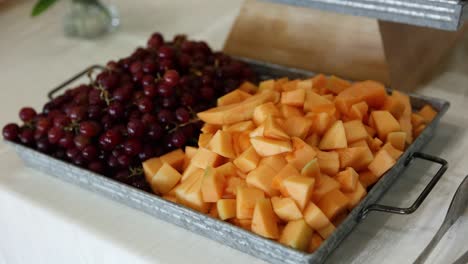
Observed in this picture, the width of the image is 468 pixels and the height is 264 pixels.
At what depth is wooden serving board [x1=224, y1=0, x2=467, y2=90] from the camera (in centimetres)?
87

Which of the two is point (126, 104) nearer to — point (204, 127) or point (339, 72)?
point (204, 127)

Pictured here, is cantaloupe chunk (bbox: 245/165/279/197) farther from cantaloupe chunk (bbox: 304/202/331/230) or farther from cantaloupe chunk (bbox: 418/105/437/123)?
cantaloupe chunk (bbox: 418/105/437/123)

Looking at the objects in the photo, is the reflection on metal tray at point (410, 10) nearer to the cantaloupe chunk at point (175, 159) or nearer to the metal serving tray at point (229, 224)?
the metal serving tray at point (229, 224)

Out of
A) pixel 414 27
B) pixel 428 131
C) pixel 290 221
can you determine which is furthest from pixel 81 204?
pixel 414 27

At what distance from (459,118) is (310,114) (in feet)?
0.89

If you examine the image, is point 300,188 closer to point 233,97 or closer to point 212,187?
point 212,187

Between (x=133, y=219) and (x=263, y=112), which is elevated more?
(x=263, y=112)

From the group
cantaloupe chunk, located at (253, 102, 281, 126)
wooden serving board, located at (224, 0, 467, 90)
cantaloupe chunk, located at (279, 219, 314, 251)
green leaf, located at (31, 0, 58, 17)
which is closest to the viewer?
cantaloupe chunk, located at (279, 219, 314, 251)

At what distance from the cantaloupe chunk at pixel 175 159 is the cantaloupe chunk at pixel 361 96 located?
0.64ft

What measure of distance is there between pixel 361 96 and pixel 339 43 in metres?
0.21

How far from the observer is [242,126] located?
26.5 inches

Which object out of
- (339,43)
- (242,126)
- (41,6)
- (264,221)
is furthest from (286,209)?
(41,6)

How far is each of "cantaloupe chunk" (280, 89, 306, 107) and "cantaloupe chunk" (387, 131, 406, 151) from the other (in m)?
0.11

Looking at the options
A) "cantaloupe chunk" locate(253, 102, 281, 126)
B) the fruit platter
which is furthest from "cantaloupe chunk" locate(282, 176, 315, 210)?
"cantaloupe chunk" locate(253, 102, 281, 126)
